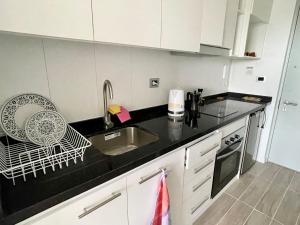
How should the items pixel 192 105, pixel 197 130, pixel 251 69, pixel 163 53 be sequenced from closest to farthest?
pixel 197 130, pixel 163 53, pixel 192 105, pixel 251 69

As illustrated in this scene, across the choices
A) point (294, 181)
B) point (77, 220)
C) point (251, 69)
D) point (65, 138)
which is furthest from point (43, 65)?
point (294, 181)

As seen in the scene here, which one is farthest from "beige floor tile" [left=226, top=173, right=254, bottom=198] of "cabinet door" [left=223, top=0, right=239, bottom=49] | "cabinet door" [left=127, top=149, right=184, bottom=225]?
"cabinet door" [left=223, top=0, right=239, bottom=49]

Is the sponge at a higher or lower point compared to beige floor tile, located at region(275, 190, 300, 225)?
higher

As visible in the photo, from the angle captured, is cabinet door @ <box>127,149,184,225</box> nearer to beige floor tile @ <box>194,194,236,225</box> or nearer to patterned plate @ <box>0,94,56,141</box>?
beige floor tile @ <box>194,194,236,225</box>

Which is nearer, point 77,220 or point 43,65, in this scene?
point 77,220

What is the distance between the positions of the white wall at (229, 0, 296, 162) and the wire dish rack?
Result: 2393 millimetres

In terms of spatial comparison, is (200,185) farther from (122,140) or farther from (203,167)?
(122,140)

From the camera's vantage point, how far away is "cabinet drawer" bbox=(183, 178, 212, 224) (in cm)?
139

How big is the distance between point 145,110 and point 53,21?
1.03m

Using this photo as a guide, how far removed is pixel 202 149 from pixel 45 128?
1.02 metres

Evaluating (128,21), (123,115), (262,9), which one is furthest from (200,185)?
(262,9)

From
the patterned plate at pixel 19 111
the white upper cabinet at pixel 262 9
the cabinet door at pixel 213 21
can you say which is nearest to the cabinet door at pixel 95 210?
the patterned plate at pixel 19 111

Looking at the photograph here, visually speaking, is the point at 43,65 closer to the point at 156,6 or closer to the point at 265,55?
the point at 156,6

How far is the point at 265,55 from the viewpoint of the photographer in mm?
2307
